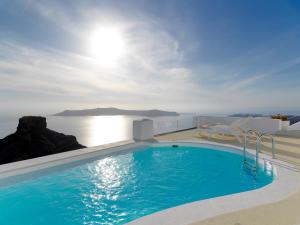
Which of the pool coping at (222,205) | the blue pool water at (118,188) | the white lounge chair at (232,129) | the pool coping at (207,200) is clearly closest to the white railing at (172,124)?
the white lounge chair at (232,129)

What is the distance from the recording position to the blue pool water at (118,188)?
3520 mm

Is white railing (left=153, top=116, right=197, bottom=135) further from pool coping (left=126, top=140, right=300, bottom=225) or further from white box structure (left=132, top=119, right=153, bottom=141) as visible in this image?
pool coping (left=126, top=140, right=300, bottom=225)

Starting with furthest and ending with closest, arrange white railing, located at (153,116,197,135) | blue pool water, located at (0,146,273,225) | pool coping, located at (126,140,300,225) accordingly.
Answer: white railing, located at (153,116,197,135)
blue pool water, located at (0,146,273,225)
pool coping, located at (126,140,300,225)

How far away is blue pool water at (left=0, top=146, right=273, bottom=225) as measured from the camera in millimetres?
3520

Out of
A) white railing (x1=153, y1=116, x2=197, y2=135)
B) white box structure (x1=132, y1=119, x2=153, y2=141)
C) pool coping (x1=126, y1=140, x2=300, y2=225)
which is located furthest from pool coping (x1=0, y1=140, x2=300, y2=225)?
white railing (x1=153, y1=116, x2=197, y2=135)

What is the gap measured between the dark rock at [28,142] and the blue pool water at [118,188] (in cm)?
3752

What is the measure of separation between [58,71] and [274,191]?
11.0 m

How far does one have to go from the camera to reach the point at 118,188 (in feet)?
15.1

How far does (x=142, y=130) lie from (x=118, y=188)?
181 inches

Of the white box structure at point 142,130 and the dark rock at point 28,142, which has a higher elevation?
the white box structure at point 142,130

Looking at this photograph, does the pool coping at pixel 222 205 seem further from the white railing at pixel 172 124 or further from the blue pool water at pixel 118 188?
the white railing at pixel 172 124

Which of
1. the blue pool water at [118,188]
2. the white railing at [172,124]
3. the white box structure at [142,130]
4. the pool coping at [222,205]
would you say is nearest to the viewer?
the pool coping at [222,205]

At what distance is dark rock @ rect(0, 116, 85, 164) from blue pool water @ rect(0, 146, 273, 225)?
37523 millimetres

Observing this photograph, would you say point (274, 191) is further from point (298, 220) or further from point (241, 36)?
point (241, 36)
